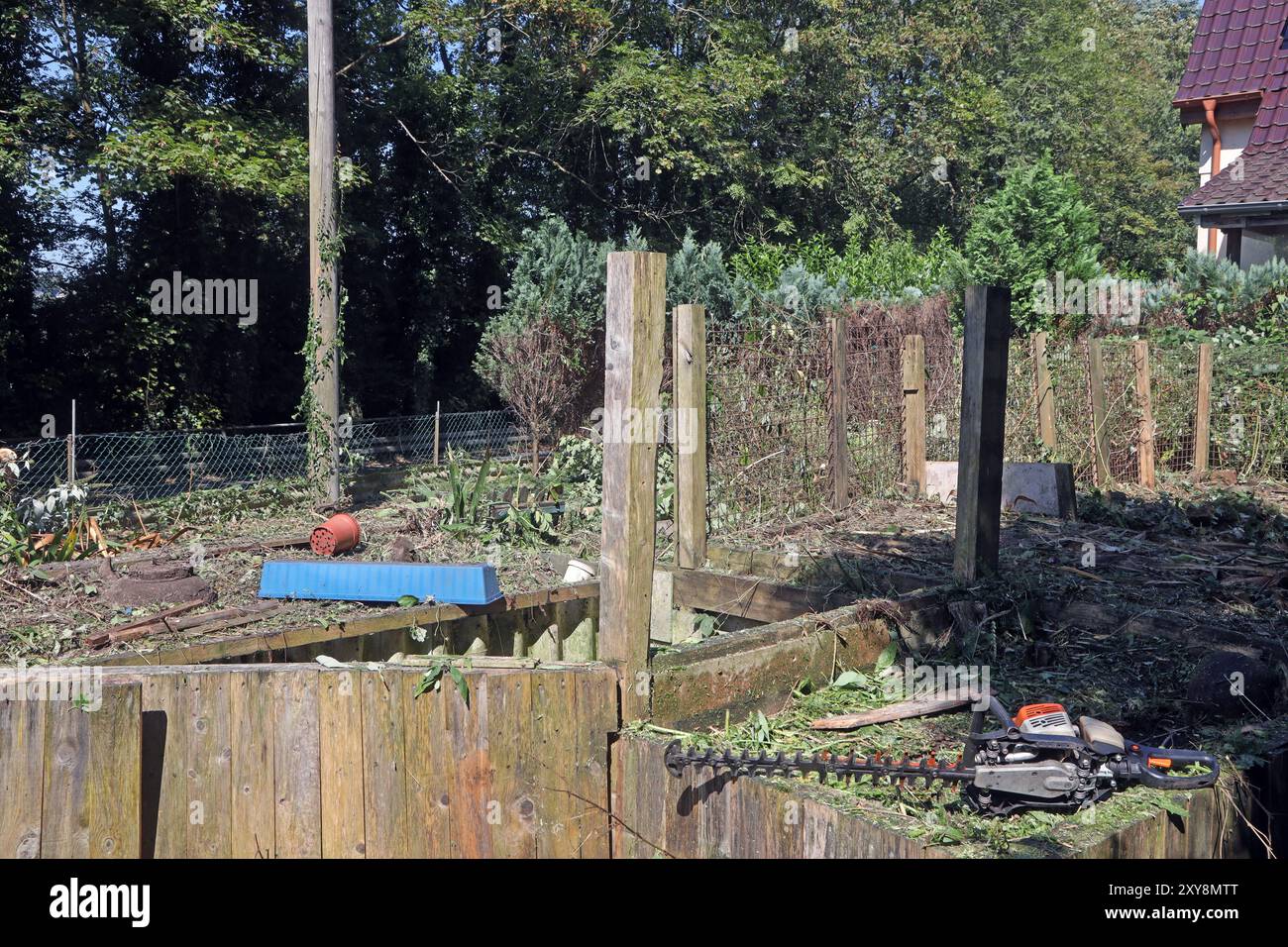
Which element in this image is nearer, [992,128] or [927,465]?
[927,465]

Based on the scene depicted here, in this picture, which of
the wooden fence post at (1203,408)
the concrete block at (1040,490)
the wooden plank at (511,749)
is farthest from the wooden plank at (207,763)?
the wooden fence post at (1203,408)

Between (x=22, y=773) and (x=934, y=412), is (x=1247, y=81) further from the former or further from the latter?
(x=22, y=773)

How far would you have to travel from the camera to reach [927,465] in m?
11.0

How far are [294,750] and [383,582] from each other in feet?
7.57

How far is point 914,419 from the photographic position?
10.9 meters

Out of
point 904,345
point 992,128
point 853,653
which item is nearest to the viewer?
point 853,653

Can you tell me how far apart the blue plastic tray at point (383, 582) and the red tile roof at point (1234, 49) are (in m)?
18.0

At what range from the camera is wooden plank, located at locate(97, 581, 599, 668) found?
6.08 meters

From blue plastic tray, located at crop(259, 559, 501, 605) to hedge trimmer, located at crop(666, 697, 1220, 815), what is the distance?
9.18 ft

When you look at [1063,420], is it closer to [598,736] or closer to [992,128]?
[598,736]

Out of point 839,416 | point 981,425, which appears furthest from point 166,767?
point 839,416

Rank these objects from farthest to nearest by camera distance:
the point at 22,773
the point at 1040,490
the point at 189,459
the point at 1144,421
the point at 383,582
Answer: the point at 189,459 < the point at 1144,421 < the point at 1040,490 < the point at 383,582 < the point at 22,773
